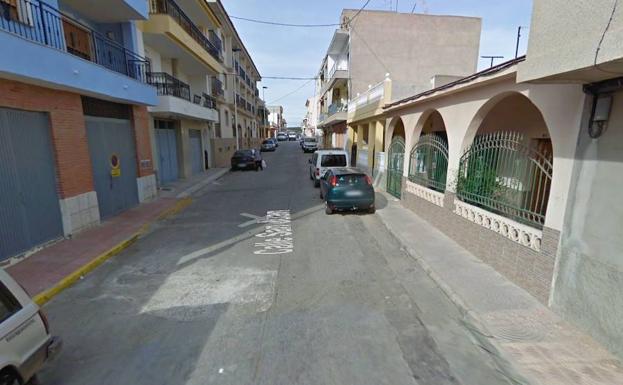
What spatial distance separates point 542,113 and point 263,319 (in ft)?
15.5

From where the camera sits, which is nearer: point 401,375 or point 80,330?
point 401,375

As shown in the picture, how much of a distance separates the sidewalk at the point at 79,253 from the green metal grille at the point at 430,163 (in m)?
7.73

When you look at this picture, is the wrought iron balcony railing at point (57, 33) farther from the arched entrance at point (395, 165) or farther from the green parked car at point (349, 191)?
the arched entrance at point (395, 165)

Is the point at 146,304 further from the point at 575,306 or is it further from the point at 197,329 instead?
the point at 575,306

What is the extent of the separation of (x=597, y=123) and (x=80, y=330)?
6636mm

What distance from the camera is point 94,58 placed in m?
8.83

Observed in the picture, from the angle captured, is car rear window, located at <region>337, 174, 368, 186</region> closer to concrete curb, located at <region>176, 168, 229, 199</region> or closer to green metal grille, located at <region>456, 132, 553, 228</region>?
green metal grille, located at <region>456, 132, 553, 228</region>

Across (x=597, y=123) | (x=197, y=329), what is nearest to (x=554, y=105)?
(x=597, y=123)

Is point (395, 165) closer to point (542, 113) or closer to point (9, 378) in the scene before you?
point (542, 113)

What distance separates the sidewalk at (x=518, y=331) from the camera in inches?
116

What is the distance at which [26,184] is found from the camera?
601 centimetres

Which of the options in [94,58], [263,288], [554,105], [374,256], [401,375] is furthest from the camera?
[94,58]

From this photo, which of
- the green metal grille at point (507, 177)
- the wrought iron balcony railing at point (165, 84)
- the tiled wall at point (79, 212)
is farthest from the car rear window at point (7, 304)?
the wrought iron balcony railing at point (165, 84)

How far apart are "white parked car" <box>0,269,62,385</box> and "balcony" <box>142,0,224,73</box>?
11392 mm
